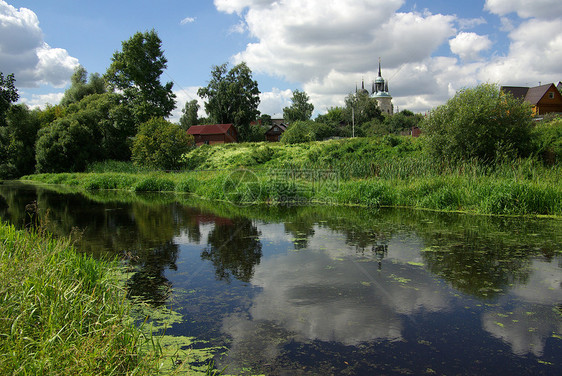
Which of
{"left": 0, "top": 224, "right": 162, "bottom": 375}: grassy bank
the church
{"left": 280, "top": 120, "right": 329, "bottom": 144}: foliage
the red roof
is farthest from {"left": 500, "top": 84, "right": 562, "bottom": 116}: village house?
the church

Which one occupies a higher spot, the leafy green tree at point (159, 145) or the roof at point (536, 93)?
the roof at point (536, 93)

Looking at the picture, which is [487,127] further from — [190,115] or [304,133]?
[190,115]

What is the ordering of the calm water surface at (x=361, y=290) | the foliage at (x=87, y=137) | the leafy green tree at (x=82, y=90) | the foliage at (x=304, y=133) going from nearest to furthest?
the calm water surface at (x=361, y=290) → the foliage at (x=87, y=137) → the foliage at (x=304, y=133) → the leafy green tree at (x=82, y=90)

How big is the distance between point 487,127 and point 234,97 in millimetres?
41474

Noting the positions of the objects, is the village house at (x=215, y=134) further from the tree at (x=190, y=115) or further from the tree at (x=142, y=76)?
the tree at (x=190, y=115)

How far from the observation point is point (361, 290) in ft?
19.0

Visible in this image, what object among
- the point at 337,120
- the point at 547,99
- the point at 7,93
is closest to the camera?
the point at 7,93

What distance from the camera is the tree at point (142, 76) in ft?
134

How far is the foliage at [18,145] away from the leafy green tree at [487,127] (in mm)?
43768

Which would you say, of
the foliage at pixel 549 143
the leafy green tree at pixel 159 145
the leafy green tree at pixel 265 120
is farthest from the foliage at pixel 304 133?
the leafy green tree at pixel 265 120

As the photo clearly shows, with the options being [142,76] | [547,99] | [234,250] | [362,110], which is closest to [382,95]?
[362,110]

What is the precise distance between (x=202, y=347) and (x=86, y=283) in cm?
193

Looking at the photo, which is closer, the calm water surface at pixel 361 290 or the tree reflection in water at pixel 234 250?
the calm water surface at pixel 361 290

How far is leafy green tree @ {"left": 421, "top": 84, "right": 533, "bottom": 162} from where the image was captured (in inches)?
689
